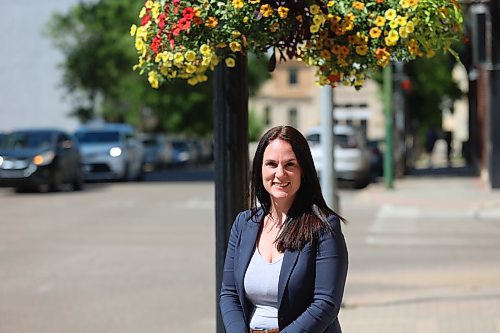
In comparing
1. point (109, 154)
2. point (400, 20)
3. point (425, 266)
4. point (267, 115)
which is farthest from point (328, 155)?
point (267, 115)

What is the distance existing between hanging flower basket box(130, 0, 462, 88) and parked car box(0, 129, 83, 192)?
2029 centimetres

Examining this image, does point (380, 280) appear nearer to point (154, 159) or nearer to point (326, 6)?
point (326, 6)

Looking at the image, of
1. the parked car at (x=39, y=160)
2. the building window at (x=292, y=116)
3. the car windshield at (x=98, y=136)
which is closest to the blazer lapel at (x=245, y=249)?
the parked car at (x=39, y=160)

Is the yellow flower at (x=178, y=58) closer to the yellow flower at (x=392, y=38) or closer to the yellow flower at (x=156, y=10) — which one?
the yellow flower at (x=156, y=10)

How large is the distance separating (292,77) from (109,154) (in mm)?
65792

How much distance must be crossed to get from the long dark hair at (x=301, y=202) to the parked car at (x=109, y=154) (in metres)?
26.7

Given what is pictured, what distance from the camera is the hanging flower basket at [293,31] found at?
14.4 feet

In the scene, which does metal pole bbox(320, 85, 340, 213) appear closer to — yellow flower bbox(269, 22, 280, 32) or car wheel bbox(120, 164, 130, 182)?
yellow flower bbox(269, 22, 280, 32)

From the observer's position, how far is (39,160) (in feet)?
80.8

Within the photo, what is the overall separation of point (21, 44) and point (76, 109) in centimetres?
908

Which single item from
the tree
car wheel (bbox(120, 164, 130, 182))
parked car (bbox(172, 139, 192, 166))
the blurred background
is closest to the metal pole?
the blurred background

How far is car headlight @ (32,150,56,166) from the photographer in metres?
24.6

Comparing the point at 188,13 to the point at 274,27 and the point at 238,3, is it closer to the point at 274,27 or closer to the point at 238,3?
the point at 238,3

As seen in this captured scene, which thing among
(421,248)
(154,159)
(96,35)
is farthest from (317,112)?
(421,248)
